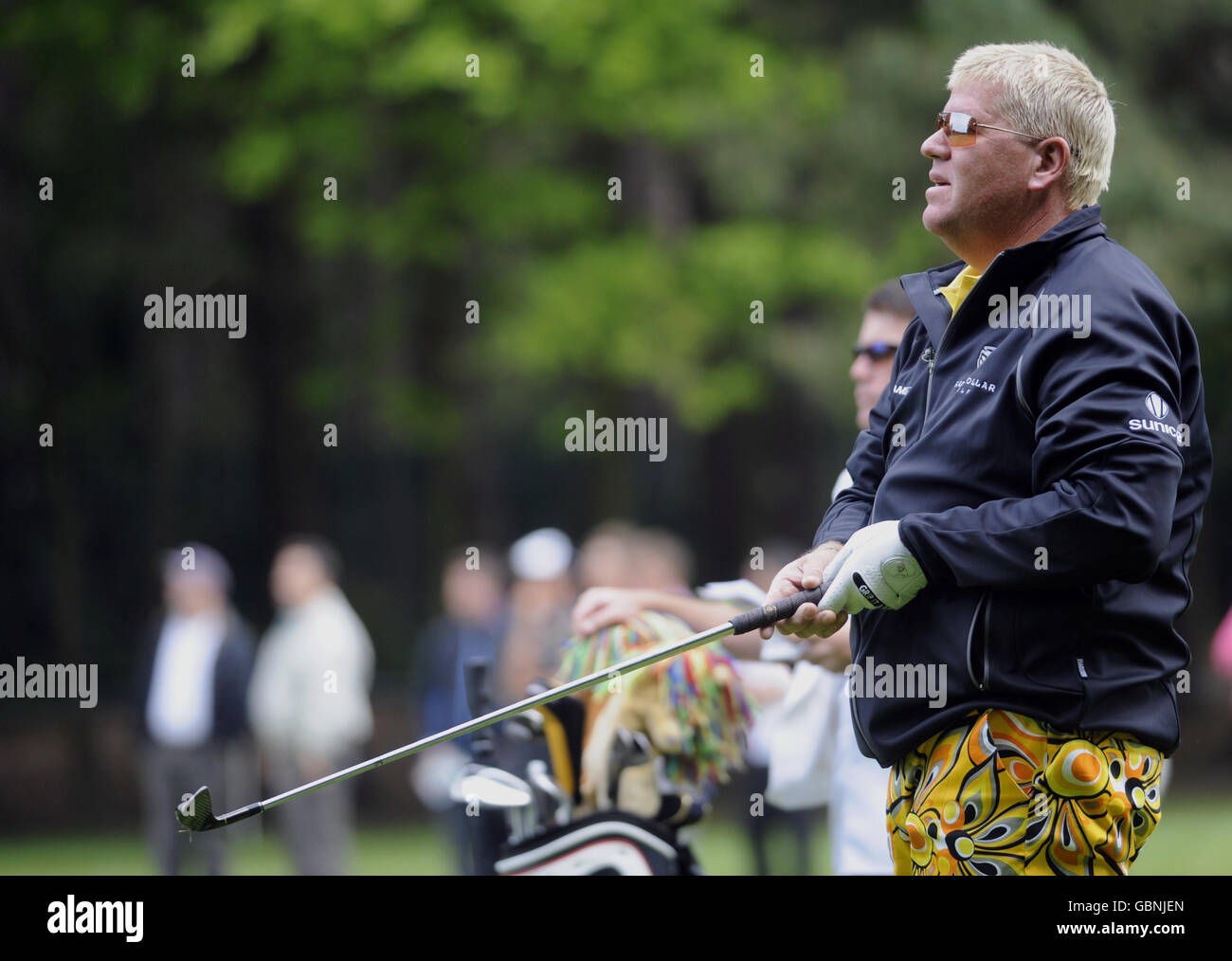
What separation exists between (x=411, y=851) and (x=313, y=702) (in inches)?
152

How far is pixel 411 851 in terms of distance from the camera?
13.2 metres

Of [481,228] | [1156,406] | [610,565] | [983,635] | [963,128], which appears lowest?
[983,635]

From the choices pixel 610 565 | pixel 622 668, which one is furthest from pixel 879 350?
pixel 610 565

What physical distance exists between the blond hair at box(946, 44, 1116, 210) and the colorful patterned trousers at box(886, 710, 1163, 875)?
3.18 feet

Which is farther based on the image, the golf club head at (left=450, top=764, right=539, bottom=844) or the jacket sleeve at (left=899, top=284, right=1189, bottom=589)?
the golf club head at (left=450, top=764, right=539, bottom=844)

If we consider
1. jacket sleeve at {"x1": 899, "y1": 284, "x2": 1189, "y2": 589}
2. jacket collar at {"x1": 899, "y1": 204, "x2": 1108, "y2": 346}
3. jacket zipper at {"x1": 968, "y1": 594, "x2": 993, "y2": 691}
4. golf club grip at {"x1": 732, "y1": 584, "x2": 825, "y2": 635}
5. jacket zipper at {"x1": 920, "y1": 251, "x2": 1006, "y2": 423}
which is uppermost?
jacket collar at {"x1": 899, "y1": 204, "x2": 1108, "y2": 346}

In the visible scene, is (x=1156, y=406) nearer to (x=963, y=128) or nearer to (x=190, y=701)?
(x=963, y=128)

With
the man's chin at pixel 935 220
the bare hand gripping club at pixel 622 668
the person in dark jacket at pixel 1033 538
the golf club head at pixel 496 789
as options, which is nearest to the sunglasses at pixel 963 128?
the person in dark jacket at pixel 1033 538

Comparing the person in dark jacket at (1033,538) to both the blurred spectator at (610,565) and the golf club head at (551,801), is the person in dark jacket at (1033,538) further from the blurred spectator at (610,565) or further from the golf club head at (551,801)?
the blurred spectator at (610,565)

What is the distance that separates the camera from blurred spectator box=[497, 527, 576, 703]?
305 inches

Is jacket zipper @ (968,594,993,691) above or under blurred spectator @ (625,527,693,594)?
under

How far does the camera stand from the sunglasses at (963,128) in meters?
2.86

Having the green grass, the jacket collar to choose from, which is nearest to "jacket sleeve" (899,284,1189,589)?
the jacket collar

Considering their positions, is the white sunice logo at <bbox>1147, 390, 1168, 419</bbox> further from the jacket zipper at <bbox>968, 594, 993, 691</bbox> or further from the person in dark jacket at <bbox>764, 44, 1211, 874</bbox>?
the jacket zipper at <bbox>968, 594, 993, 691</bbox>
